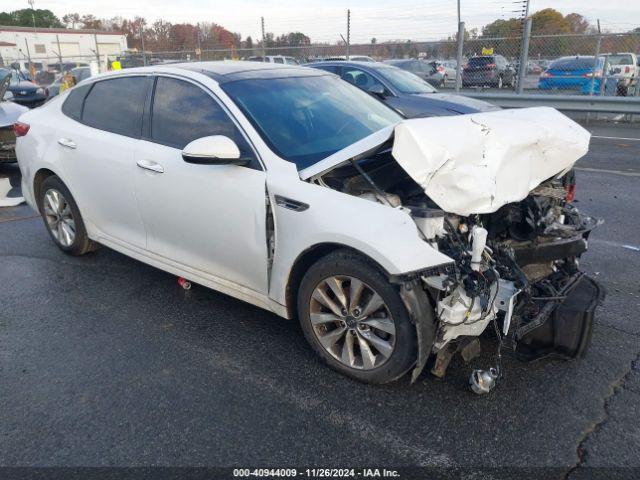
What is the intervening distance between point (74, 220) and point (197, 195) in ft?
6.17

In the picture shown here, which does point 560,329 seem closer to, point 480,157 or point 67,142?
point 480,157

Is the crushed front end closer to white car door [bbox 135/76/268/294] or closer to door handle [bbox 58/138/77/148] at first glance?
white car door [bbox 135/76/268/294]

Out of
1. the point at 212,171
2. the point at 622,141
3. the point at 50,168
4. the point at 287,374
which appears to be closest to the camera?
the point at 287,374

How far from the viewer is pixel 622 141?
11297 millimetres

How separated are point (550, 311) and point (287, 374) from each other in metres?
1.53

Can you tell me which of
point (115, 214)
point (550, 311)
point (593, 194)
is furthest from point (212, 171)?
point (593, 194)

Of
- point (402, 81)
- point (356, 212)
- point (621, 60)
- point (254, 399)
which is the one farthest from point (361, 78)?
point (621, 60)

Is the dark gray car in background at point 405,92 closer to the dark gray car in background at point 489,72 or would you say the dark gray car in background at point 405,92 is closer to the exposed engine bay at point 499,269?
the dark gray car in background at point 489,72

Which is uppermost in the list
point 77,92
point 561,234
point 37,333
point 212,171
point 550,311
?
point 77,92

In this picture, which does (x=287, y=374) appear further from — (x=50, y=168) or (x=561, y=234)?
(x=50, y=168)

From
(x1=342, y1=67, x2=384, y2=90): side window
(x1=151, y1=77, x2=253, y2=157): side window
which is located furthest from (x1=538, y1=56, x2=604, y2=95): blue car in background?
(x1=151, y1=77, x2=253, y2=157): side window

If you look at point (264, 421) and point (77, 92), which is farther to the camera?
point (77, 92)

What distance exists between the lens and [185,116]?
150 inches

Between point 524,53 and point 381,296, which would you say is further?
point 524,53
